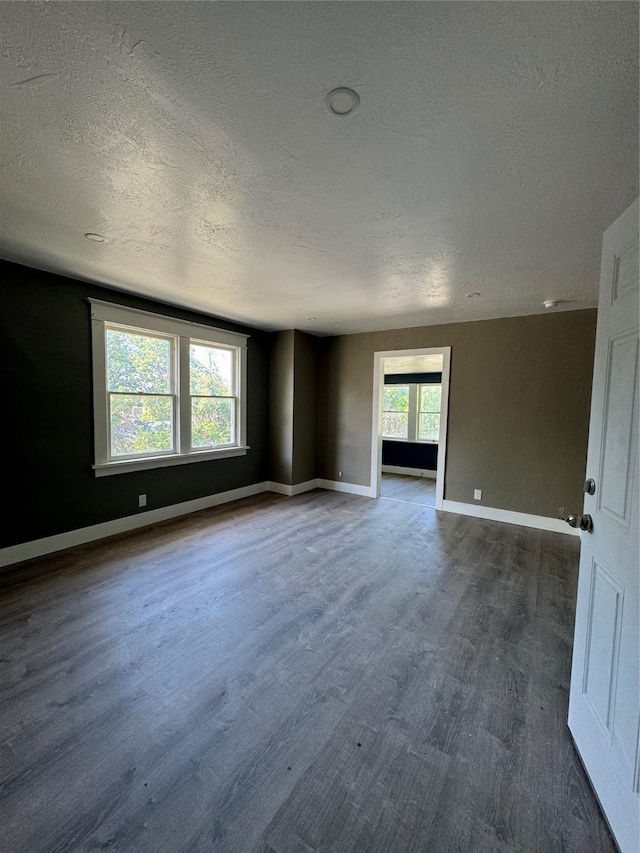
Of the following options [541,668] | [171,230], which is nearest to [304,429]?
[171,230]

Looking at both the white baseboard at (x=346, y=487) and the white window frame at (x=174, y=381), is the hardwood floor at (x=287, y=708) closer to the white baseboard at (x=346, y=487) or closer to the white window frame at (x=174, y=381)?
the white window frame at (x=174, y=381)

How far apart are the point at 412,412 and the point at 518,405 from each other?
3.30 metres

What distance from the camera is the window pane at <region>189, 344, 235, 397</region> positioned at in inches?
176

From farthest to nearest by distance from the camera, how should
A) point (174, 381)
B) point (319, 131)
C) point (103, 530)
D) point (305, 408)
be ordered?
1. point (305, 408)
2. point (174, 381)
3. point (103, 530)
4. point (319, 131)

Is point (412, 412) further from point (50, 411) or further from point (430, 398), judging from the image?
point (50, 411)

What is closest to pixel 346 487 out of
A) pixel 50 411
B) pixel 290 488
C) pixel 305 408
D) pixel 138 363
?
pixel 290 488

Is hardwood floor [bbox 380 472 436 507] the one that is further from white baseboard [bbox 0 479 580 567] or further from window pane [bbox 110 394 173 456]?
window pane [bbox 110 394 173 456]

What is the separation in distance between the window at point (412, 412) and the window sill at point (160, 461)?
345cm

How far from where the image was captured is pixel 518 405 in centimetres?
423

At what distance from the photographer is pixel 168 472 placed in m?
4.18

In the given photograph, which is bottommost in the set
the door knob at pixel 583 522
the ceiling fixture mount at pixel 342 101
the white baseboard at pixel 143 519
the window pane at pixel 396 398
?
the white baseboard at pixel 143 519

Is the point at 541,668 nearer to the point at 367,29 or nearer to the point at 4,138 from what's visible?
the point at 367,29

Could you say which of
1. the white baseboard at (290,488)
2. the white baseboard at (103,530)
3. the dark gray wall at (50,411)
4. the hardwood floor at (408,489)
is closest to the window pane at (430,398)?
the hardwood floor at (408,489)

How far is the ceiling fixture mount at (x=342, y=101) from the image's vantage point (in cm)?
117
